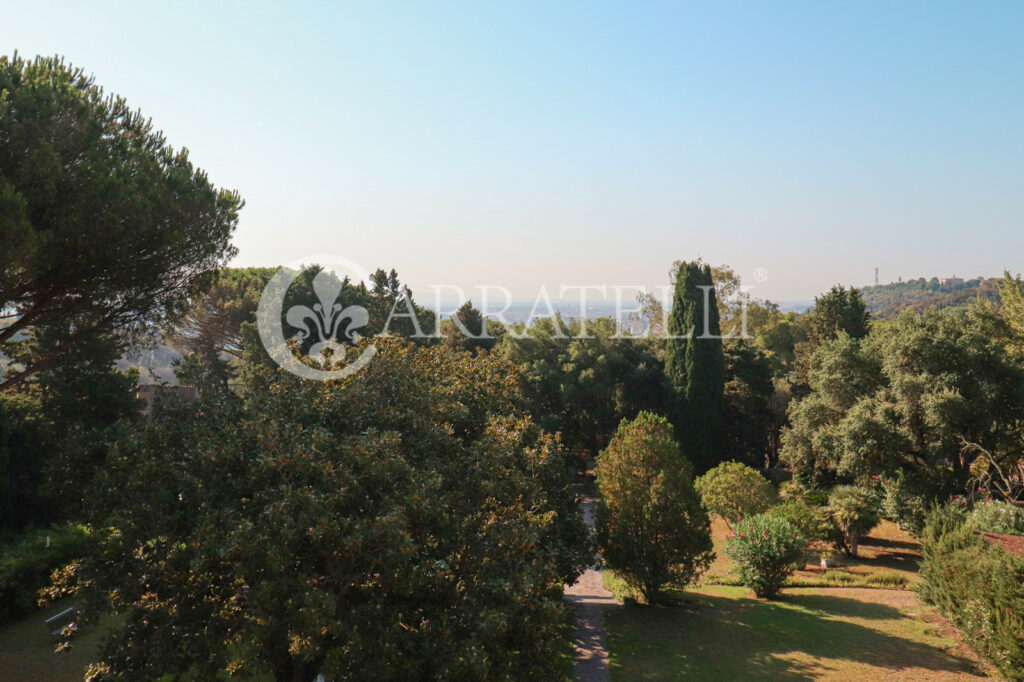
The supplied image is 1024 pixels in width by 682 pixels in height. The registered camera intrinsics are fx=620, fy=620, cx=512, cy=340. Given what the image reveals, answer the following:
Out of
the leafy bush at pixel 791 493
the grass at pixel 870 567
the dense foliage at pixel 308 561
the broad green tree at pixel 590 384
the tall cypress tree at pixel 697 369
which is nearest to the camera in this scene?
the dense foliage at pixel 308 561

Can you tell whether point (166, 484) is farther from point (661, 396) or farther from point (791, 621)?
point (661, 396)

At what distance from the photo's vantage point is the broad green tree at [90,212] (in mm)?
9305

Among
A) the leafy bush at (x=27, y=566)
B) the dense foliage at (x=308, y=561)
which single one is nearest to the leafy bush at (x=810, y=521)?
the dense foliage at (x=308, y=561)

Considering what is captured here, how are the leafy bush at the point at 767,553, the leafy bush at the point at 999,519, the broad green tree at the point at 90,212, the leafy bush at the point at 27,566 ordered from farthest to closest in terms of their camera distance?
the leafy bush at the point at 767,553, the leafy bush at the point at 999,519, the leafy bush at the point at 27,566, the broad green tree at the point at 90,212

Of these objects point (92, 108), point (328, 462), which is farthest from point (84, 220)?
point (328, 462)

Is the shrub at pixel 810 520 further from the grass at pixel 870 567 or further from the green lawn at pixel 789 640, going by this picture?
the green lawn at pixel 789 640

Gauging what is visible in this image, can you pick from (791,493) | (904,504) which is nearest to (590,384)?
(791,493)

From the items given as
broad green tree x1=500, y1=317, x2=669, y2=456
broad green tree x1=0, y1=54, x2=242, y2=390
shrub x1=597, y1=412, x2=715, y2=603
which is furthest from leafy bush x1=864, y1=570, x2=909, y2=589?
broad green tree x1=0, y1=54, x2=242, y2=390

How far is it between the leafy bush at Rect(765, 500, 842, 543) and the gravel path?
5.29 m

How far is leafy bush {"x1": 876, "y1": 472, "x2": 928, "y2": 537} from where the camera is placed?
672 inches

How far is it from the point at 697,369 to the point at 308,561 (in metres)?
22.6

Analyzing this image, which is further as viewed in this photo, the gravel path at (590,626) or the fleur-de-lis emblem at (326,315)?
the fleur-de-lis emblem at (326,315)

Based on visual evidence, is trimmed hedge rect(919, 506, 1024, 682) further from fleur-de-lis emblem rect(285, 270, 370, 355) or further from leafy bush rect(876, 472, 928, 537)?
fleur-de-lis emblem rect(285, 270, 370, 355)

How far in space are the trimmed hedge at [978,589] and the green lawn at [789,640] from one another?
1.91ft
